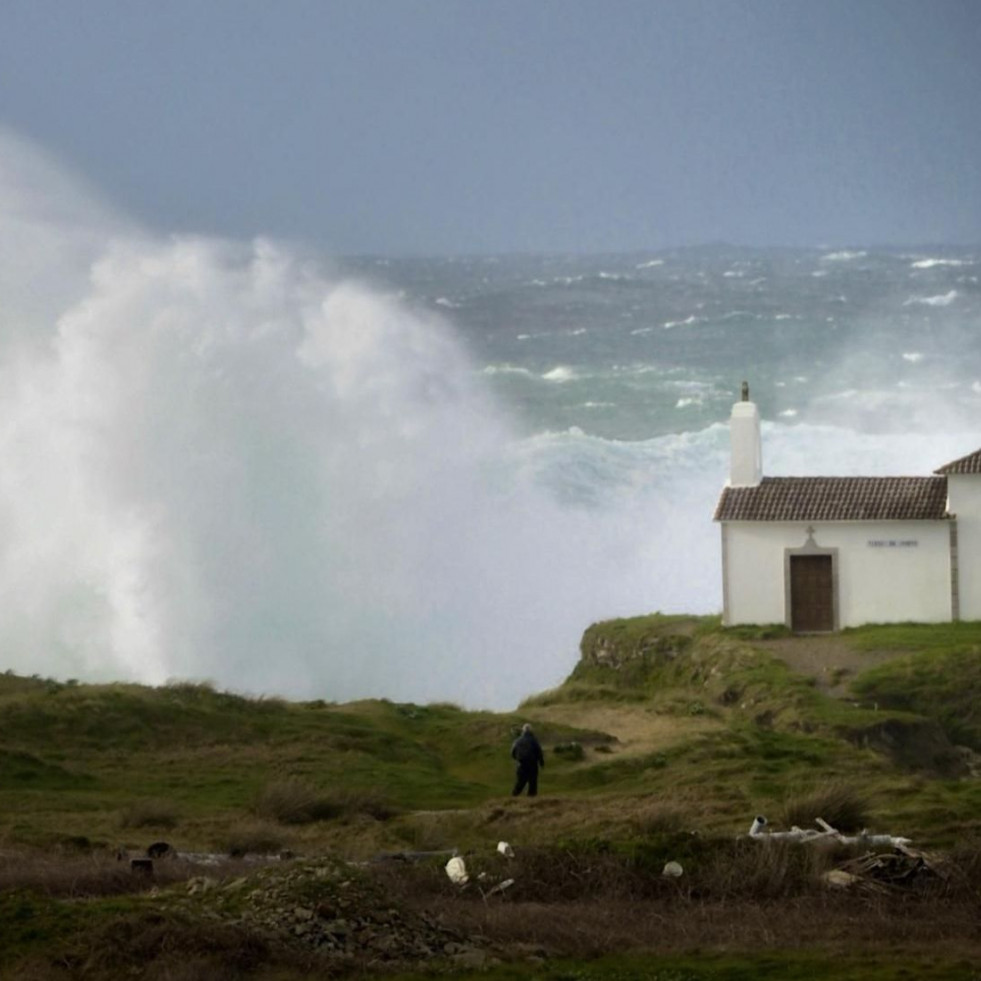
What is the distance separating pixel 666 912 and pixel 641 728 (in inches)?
638

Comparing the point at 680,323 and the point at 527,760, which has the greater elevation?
the point at 680,323

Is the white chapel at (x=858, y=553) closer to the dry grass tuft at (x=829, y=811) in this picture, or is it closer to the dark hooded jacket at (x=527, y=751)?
the dark hooded jacket at (x=527, y=751)

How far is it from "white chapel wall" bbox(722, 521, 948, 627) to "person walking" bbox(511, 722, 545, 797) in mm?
12844

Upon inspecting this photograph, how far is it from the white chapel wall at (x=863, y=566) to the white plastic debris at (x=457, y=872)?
21130 mm

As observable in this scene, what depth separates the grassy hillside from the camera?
19.1 meters

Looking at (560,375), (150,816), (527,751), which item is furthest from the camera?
(560,375)

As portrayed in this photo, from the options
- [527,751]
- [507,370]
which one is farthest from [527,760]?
[507,370]

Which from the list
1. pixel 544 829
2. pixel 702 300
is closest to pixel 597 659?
pixel 544 829

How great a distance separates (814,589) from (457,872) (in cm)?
2157

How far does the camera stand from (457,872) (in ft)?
69.2

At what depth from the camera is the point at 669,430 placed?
82.9 meters

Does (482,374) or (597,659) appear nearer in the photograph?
(597,659)

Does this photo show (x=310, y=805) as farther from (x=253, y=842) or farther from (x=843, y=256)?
(x=843, y=256)

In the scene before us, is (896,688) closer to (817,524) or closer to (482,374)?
(817,524)
